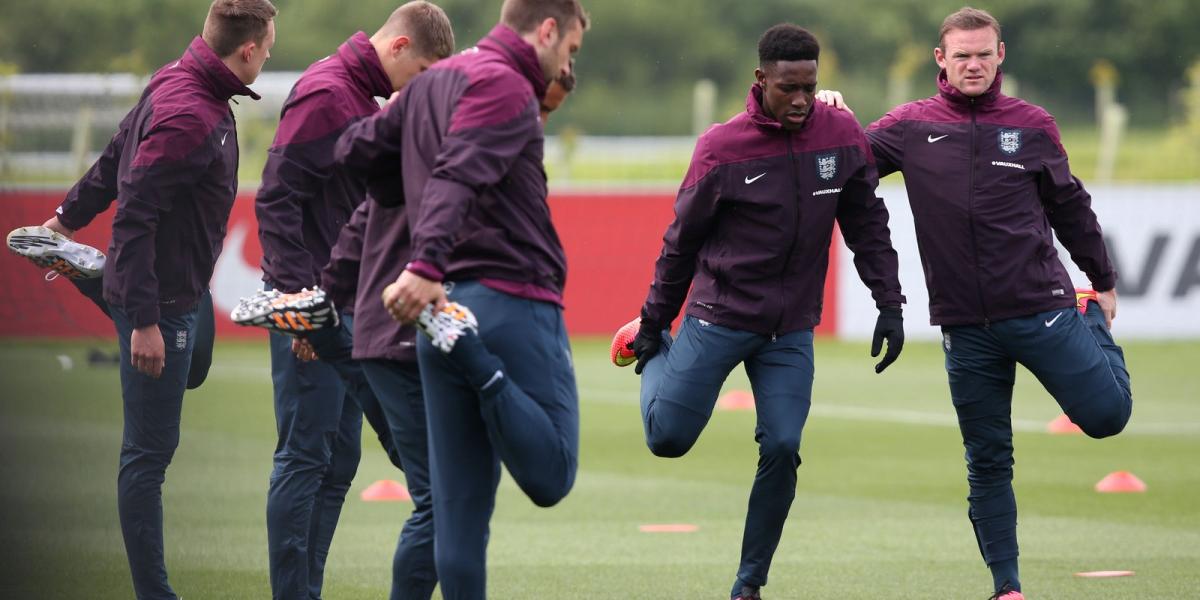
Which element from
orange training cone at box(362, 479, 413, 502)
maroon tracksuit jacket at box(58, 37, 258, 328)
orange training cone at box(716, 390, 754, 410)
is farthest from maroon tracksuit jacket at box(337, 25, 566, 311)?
orange training cone at box(716, 390, 754, 410)

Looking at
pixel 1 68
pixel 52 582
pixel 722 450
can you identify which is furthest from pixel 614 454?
pixel 1 68

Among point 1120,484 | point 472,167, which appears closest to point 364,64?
point 472,167

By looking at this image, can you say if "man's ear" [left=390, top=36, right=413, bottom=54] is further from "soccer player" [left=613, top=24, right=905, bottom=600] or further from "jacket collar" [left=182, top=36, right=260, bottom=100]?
"soccer player" [left=613, top=24, right=905, bottom=600]

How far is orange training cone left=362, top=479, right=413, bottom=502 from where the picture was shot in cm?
946

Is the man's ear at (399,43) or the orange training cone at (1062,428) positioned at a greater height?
the man's ear at (399,43)

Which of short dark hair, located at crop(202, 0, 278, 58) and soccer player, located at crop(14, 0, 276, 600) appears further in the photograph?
short dark hair, located at crop(202, 0, 278, 58)

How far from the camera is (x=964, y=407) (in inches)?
250

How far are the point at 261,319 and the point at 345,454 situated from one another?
1326 millimetres

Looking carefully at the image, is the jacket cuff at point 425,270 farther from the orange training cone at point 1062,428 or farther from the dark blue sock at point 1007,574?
the orange training cone at point 1062,428

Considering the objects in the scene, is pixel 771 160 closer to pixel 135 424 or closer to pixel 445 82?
pixel 445 82

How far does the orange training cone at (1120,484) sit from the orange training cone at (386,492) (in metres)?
3.94

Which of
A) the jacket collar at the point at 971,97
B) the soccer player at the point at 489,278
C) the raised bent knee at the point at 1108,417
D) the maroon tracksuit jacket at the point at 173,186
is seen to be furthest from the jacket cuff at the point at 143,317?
the raised bent knee at the point at 1108,417

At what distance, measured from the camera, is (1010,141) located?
6305 millimetres

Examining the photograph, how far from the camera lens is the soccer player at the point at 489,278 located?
4.47 metres
